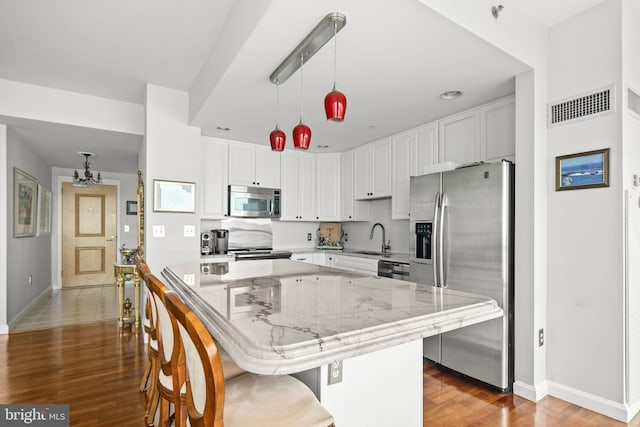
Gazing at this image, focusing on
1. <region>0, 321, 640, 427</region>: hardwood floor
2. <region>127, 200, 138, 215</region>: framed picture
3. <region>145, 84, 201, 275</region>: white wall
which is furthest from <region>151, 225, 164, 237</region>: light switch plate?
<region>127, 200, 138, 215</region>: framed picture

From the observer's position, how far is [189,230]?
11.8ft

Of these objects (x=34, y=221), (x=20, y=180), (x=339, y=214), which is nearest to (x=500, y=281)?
(x=339, y=214)

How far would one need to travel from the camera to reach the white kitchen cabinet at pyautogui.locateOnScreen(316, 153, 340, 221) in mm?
4996

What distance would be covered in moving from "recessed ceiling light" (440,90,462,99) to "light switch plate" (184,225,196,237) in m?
2.75

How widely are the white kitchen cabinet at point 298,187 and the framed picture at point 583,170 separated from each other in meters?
3.16

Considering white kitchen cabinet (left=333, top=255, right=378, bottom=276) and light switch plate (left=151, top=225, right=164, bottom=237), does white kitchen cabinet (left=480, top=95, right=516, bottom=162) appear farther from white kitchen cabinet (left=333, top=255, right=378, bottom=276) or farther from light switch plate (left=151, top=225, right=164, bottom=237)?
light switch plate (left=151, top=225, right=164, bottom=237)

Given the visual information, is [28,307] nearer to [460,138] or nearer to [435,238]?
[435,238]

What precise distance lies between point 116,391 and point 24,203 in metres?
3.38

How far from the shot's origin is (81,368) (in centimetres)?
282

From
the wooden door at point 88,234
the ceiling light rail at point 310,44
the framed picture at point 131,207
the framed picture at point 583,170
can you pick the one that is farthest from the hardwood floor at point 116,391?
the framed picture at point 131,207

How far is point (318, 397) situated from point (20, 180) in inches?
196

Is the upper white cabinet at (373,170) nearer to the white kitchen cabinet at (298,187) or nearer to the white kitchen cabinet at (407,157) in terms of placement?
the white kitchen cabinet at (407,157)

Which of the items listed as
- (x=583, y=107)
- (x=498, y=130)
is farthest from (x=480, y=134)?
(x=583, y=107)

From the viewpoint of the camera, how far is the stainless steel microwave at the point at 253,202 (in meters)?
4.38
